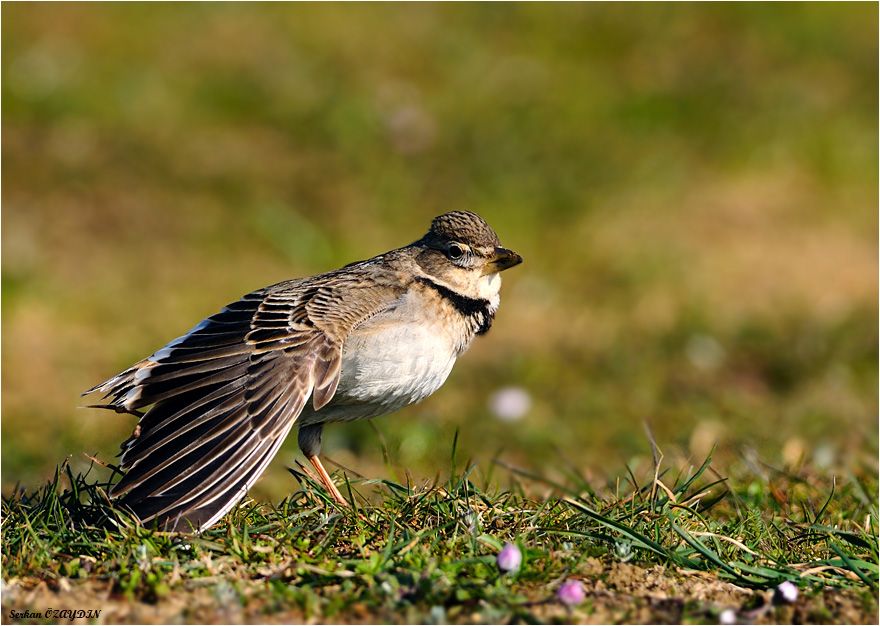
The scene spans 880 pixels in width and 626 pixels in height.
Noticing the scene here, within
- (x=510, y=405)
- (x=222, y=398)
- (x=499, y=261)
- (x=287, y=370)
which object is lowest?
(x=510, y=405)

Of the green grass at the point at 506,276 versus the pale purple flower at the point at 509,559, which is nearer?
the pale purple flower at the point at 509,559

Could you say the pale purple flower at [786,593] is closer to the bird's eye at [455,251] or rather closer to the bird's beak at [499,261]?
the bird's beak at [499,261]

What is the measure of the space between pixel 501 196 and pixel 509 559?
753 centimetres

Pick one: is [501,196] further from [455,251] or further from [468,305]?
[468,305]

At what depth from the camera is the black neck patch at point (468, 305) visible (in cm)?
557

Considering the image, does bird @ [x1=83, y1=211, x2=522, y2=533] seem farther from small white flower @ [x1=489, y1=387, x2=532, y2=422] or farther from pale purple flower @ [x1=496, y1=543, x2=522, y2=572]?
small white flower @ [x1=489, y1=387, x2=532, y2=422]

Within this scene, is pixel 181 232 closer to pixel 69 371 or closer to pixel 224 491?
pixel 69 371

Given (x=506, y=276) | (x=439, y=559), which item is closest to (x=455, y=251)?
(x=439, y=559)

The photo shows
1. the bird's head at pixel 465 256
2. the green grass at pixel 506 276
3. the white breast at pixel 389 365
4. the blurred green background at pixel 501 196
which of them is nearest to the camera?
the green grass at pixel 506 276

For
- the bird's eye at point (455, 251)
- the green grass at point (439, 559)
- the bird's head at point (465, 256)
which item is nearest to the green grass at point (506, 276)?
the green grass at point (439, 559)

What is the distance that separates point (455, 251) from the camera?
5.82 metres

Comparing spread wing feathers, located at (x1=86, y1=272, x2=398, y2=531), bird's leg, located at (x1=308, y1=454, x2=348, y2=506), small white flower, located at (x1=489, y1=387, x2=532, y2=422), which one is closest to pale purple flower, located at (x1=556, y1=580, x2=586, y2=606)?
bird's leg, located at (x1=308, y1=454, x2=348, y2=506)

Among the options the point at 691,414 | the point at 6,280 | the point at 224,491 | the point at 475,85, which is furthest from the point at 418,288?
the point at 475,85

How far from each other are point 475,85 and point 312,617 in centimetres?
932
